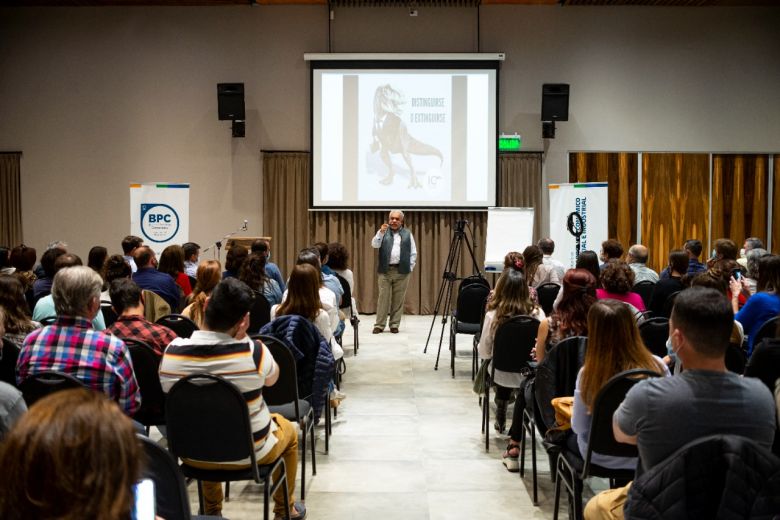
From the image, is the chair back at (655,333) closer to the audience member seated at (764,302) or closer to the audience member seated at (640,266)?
the audience member seated at (764,302)

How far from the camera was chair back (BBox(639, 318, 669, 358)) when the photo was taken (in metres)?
4.29

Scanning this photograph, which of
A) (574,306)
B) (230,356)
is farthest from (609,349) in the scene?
(230,356)

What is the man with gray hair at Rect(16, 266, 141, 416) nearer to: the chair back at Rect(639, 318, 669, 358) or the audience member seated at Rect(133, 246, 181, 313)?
Result: the audience member seated at Rect(133, 246, 181, 313)

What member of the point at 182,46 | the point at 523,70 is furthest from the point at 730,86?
the point at 182,46

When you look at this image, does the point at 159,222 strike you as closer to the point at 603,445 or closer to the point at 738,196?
the point at 603,445

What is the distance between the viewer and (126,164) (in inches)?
427

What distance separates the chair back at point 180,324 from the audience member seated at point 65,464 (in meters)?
3.22

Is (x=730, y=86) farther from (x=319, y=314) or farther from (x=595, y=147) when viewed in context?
(x=319, y=314)

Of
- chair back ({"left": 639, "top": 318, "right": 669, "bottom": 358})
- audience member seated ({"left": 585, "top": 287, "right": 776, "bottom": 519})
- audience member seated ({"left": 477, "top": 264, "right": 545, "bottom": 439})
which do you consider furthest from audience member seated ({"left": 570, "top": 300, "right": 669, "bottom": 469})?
audience member seated ({"left": 477, "top": 264, "right": 545, "bottom": 439})

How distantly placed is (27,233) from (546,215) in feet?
25.6

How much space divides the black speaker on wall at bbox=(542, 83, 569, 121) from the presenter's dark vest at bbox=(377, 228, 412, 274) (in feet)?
9.69

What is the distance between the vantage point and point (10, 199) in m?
10.9

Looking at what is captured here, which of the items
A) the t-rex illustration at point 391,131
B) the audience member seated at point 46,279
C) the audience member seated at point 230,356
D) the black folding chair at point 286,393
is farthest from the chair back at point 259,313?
the t-rex illustration at point 391,131

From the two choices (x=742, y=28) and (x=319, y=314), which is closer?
(x=319, y=314)
